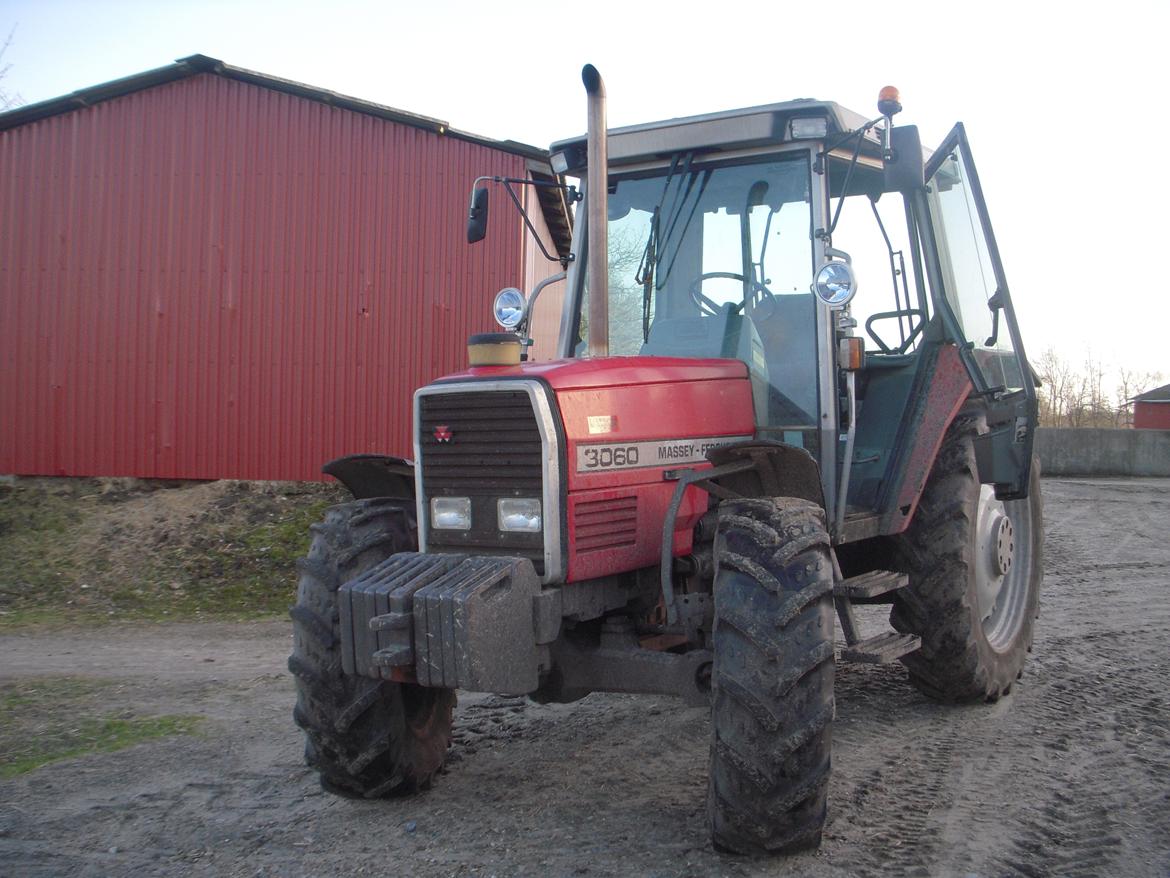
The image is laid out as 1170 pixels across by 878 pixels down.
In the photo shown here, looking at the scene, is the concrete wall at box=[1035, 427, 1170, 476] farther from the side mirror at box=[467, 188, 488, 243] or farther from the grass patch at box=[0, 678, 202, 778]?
the grass patch at box=[0, 678, 202, 778]

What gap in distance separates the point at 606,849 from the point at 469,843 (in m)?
0.49

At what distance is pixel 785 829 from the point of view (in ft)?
11.8

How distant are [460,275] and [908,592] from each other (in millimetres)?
9390

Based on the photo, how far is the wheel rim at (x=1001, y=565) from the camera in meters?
5.79

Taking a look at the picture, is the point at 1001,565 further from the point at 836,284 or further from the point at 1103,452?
the point at 1103,452

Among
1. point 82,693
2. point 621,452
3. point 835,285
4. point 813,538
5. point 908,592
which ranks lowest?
point 82,693

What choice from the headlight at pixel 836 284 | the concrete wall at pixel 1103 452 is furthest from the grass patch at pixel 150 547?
the concrete wall at pixel 1103 452

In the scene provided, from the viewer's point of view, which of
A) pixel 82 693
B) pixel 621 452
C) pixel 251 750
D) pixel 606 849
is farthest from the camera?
pixel 82 693

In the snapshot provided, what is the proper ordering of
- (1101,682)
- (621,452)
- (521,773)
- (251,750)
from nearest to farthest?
(621,452), (521,773), (251,750), (1101,682)

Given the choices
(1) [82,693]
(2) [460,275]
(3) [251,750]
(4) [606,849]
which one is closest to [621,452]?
(4) [606,849]

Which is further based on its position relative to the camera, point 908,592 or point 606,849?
point 908,592

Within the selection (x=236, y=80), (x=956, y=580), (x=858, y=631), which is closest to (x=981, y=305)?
(x=956, y=580)

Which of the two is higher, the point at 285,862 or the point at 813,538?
the point at 813,538

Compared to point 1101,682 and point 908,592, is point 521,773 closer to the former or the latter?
point 908,592
